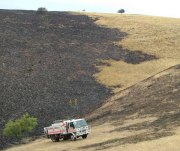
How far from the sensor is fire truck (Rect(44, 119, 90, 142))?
155ft

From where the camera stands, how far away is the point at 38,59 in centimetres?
9106

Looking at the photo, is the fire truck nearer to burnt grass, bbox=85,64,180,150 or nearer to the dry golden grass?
the dry golden grass

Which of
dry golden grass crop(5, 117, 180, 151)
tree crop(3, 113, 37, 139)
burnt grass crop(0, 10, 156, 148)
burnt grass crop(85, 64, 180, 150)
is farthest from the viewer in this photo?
burnt grass crop(0, 10, 156, 148)

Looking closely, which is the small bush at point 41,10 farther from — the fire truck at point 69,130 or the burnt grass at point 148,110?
the fire truck at point 69,130

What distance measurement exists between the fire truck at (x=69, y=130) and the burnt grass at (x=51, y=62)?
274 inches

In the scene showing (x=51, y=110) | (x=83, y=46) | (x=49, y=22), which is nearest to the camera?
(x=51, y=110)

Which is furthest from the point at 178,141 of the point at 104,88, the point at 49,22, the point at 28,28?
the point at 49,22

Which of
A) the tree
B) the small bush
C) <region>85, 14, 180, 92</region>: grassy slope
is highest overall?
the small bush

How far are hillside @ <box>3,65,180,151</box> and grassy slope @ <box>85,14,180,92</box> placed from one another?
9858 mm

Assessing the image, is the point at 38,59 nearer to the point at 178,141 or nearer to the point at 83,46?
the point at 83,46

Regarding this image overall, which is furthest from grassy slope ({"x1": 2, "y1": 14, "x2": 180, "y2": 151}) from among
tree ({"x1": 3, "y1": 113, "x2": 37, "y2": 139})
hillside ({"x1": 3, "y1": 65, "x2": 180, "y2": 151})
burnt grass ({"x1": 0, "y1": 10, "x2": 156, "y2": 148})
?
burnt grass ({"x1": 0, "y1": 10, "x2": 156, "y2": 148})

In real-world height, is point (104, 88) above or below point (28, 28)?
below

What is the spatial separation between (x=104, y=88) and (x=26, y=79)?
1331 cm

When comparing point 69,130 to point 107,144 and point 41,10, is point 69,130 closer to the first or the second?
point 107,144
